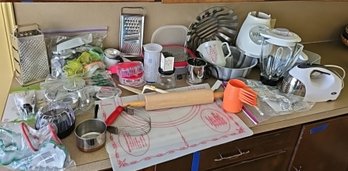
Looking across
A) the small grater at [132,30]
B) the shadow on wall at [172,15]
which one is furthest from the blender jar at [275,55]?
the small grater at [132,30]

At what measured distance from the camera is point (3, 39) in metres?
1.23

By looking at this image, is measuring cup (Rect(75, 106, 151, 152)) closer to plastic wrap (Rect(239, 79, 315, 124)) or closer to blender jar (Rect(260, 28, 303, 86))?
plastic wrap (Rect(239, 79, 315, 124))

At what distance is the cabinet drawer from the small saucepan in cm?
33

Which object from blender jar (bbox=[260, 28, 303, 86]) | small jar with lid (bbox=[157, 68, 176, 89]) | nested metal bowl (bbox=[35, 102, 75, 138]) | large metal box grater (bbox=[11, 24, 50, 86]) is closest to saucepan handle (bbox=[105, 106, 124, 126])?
nested metal bowl (bbox=[35, 102, 75, 138])

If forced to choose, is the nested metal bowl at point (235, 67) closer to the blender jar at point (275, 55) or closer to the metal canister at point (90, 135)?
the blender jar at point (275, 55)

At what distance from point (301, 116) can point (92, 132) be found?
76 cm

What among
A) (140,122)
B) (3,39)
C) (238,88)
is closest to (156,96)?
(140,122)

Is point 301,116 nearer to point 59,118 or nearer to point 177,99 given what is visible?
point 177,99

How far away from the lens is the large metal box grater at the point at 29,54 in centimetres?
112

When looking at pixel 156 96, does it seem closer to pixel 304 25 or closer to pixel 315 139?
pixel 315 139

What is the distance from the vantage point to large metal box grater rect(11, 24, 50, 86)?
44.3 inches

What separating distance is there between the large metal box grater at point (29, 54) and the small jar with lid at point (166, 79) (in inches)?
17.3

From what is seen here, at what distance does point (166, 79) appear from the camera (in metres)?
1.25

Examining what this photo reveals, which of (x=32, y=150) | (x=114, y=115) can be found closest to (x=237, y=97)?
(x=114, y=115)
